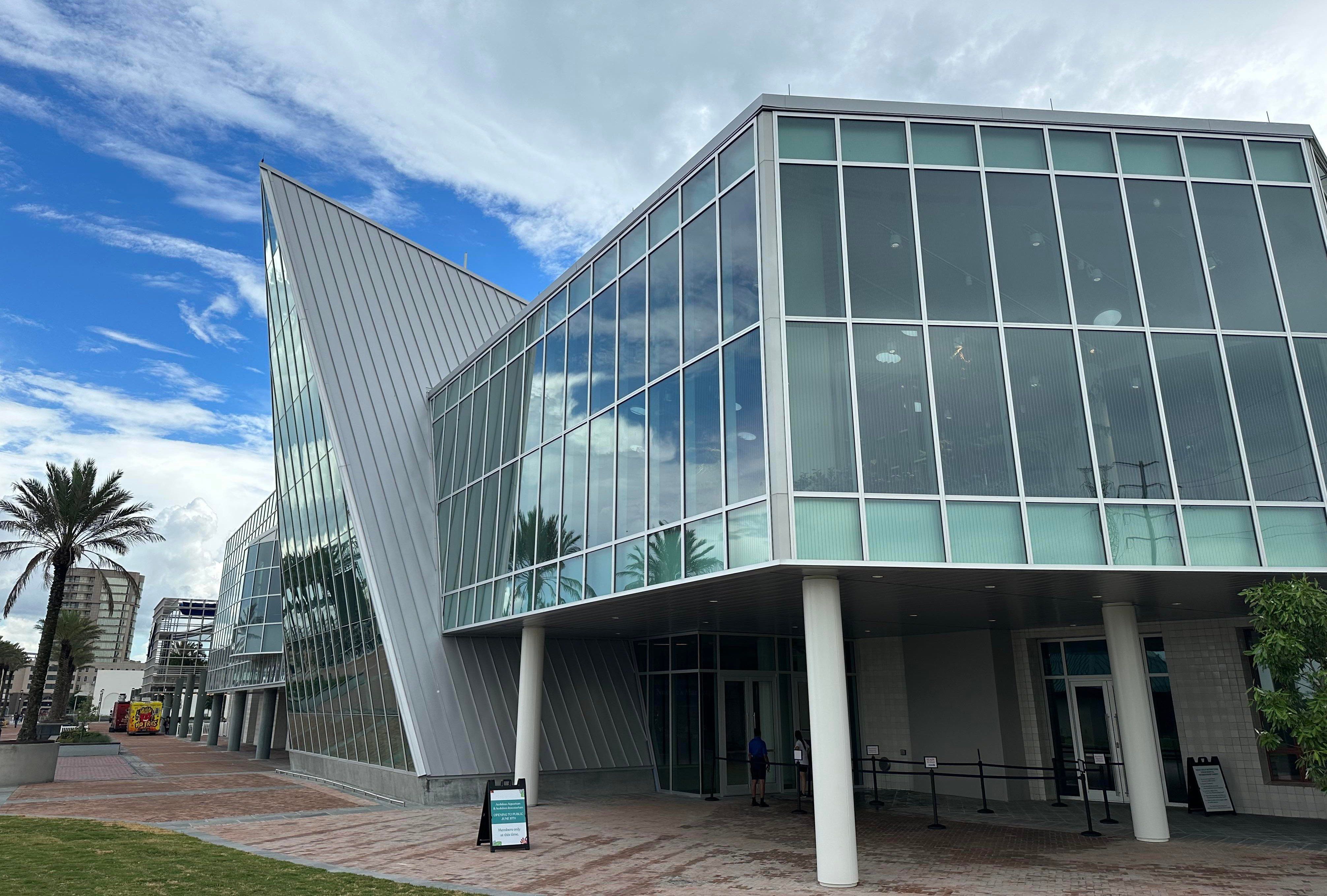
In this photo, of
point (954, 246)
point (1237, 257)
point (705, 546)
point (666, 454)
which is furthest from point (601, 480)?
point (1237, 257)

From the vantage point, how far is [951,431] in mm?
12562

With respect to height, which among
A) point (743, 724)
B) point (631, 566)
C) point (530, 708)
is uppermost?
point (631, 566)

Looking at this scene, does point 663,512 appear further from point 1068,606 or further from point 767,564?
point 1068,606

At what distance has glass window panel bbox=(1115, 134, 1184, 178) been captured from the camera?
47.9ft

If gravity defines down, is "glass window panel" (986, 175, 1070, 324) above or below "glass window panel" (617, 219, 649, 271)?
below

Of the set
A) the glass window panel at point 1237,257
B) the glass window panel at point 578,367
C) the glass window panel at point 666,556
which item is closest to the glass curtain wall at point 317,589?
the glass window panel at point 578,367

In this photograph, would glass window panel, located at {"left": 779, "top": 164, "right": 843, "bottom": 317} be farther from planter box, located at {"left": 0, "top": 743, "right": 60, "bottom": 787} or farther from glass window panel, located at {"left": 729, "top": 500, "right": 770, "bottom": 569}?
planter box, located at {"left": 0, "top": 743, "right": 60, "bottom": 787}

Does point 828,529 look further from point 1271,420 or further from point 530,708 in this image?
point 530,708

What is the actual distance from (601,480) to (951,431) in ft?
23.8

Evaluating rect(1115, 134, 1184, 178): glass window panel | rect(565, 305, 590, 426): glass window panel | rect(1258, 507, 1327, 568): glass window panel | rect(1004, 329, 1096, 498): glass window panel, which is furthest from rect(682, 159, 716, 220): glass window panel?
rect(1258, 507, 1327, 568): glass window panel

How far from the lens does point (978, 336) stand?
1313 centimetres

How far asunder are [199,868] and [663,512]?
28.7ft

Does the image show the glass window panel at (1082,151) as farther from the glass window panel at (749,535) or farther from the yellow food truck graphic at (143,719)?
the yellow food truck graphic at (143,719)

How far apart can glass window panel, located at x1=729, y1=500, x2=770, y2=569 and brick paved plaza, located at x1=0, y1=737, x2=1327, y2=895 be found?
4464 millimetres
